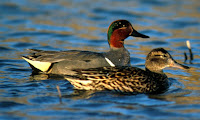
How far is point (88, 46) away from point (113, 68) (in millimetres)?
4673

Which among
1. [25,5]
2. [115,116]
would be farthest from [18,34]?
[115,116]

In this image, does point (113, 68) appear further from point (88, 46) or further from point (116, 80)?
point (88, 46)

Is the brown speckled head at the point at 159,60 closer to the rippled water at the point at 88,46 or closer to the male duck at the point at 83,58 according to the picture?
the rippled water at the point at 88,46

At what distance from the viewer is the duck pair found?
7480 mm

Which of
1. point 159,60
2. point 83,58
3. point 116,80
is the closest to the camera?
point 116,80

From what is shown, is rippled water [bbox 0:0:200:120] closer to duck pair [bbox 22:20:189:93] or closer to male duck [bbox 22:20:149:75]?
duck pair [bbox 22:20:189:93]

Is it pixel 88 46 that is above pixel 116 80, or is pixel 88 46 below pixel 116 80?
above

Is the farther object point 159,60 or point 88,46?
point 88,46

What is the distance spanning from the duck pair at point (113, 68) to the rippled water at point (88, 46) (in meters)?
0.21

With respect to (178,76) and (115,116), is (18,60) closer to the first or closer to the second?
(178,76)

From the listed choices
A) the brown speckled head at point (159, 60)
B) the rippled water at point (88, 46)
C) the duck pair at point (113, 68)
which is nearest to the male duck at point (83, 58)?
the duck pair at point (113, 68)

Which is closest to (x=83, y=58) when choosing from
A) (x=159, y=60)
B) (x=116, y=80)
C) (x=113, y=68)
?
(x=113, y=68)

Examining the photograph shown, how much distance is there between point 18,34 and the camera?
44.5 ft

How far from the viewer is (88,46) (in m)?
12.3
